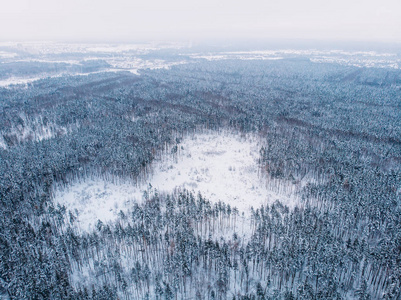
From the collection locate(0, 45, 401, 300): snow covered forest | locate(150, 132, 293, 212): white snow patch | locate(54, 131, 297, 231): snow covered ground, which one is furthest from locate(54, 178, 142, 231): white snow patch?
locate(150, 132, 293, 212): white snow patch

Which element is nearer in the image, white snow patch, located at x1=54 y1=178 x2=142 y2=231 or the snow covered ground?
white snow patch, located at x1=54 y1=178 x2=142 y2=231

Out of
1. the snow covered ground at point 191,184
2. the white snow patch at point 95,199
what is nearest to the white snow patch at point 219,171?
the snow covered ground at point 191,184

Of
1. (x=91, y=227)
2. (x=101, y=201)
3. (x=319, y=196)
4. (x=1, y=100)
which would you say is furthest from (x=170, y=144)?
(x=1, y=100)

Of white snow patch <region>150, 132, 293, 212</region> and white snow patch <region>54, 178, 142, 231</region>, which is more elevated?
white snow patch <region>150, 132, 293, 212</region>

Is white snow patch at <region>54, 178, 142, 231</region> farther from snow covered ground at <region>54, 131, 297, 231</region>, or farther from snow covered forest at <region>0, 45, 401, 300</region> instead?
snow covered forest at <region>0, 45, 401, 300</region>

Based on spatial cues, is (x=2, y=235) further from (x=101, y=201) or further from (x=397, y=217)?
(x=397, y=217)

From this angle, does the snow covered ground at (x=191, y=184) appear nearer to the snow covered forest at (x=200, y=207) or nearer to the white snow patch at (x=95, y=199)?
the white snow patch at (x=95, y=199)

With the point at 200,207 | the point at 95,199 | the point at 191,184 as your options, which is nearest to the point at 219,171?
the point at 191,184

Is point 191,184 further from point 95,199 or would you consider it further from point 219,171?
point 95,199
